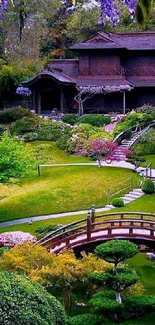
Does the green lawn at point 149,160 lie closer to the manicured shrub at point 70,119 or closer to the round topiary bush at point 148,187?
the round topiary bush at point 148,187

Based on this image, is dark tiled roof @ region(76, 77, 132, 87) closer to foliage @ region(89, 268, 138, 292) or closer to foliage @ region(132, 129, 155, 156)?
foliage @ region(132, 129, 155, 156)

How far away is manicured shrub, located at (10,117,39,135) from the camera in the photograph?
48588mm

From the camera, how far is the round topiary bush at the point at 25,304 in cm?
1124

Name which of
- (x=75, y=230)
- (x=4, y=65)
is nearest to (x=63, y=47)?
(x=4, y=65)

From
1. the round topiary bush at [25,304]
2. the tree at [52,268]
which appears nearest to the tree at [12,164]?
the tree at [52,268]

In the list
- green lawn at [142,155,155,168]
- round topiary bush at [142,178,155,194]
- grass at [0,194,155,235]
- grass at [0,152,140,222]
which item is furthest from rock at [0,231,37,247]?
green lawn at [142,155,155,168]

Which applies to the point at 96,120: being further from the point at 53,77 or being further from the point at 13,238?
the point at 13,238

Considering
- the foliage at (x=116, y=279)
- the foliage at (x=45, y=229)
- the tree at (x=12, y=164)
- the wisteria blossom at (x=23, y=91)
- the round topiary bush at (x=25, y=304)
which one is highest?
the wisteria blossom at (x=23, y=91)

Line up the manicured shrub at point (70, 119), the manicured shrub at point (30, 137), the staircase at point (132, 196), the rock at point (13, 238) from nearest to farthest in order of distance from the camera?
1. the rock at point (13, 238)
2. the staircase at point (132, 196)
3. the manicured shrub at point (30, 137)
4. the manicured shrub at point (70, 119)

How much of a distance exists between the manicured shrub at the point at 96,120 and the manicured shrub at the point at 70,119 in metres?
0.98

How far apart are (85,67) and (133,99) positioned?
17.7 ft

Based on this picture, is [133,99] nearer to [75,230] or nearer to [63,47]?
[63,47]

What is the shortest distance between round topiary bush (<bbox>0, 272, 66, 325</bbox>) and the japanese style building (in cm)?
4250

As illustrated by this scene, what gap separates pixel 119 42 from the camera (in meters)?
57.3
